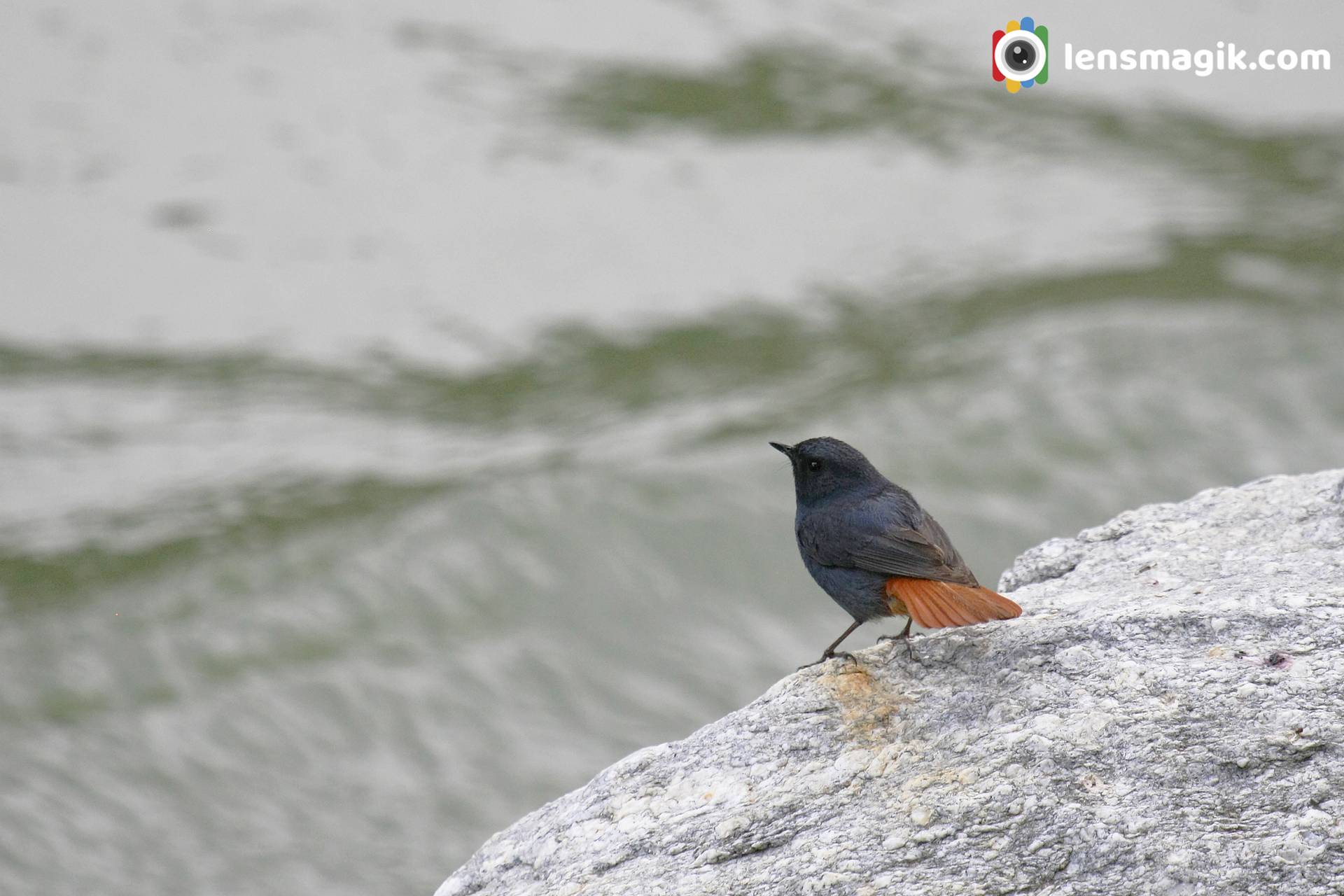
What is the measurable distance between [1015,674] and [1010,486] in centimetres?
780

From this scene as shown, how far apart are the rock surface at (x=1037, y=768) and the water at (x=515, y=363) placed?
543 cm

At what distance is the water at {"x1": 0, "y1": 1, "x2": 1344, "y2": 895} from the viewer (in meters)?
9.85

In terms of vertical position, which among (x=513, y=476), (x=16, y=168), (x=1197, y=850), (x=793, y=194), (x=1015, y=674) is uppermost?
(x=16, y=168)

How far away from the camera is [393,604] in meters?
10.7

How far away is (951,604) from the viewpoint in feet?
12.7

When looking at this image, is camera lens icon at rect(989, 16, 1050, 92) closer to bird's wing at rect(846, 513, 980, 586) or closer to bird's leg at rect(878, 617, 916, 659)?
bird's wing at rect(846, 513, 980, 586)

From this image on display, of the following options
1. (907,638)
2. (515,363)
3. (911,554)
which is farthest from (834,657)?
(515,363)

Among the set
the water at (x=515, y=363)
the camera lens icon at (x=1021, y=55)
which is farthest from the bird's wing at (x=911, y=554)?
the camera lens icon at (x=1021, y=55)

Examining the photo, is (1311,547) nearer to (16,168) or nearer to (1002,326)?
(1002,326)

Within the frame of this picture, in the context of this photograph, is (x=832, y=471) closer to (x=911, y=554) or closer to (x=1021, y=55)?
(x=911, y=554)

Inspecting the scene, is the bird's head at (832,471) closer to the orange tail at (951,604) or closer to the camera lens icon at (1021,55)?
the orange tail at (951,604)

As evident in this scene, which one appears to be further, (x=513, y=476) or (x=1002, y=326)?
(x=1002, y=326)

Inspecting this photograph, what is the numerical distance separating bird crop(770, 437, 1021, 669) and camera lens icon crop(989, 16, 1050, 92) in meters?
11.6

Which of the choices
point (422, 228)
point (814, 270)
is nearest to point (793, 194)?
point (814, 270)
